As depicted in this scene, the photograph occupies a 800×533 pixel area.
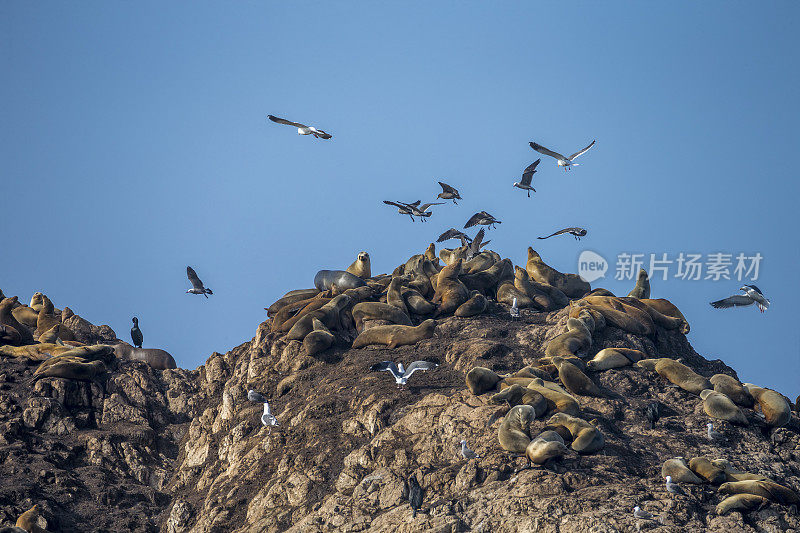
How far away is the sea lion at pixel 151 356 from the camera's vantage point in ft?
94.3

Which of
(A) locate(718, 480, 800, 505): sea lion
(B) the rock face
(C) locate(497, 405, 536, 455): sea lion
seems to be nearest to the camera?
(A) locate(718, 480, 800, 505): sea lion

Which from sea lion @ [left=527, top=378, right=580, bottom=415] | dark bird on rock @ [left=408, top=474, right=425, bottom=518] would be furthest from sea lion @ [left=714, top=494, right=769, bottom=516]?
dark bird on rock @ [left=408, top=474, right=425, bottom=518]

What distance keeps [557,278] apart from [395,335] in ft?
24.5

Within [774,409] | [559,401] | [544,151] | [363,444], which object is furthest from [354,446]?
[544,151]

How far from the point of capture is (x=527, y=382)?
739 inches

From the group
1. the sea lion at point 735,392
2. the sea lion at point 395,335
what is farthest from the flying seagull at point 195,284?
the sea lion at point 735,392

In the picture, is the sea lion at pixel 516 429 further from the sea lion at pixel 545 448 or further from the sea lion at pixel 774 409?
the sea lion at pixel 774 409

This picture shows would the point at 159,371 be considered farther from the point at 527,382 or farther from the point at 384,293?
the point at 527,382

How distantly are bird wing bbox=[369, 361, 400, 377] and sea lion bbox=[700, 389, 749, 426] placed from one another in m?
6.14

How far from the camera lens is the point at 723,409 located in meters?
18.6

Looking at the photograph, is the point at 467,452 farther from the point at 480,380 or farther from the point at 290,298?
the point at 290,298

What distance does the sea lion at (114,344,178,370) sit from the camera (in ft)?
94.3

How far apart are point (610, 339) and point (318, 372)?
272 inches

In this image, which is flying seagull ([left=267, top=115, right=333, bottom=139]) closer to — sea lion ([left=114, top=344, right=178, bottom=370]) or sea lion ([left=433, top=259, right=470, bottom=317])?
sea lion ([left=433, top=259, right=470, bottom=317])
